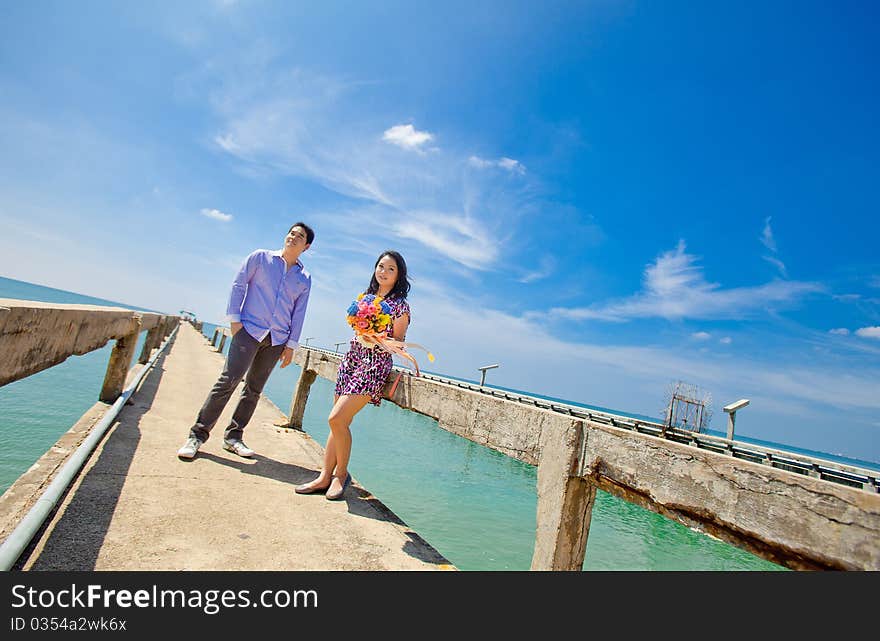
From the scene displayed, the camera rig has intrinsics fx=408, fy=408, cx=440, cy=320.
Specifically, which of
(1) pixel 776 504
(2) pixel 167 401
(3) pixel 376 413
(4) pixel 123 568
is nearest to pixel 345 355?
(4) pixel 123 568

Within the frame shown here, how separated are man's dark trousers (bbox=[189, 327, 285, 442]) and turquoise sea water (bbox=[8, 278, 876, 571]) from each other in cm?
73

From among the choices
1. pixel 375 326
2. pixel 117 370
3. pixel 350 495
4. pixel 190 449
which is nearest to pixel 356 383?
pixel 375 326

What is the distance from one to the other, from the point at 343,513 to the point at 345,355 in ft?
3.95

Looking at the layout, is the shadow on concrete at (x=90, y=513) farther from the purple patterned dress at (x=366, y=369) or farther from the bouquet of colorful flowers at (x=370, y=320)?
the bouquet of colorful flowers at (x=370, y=320)

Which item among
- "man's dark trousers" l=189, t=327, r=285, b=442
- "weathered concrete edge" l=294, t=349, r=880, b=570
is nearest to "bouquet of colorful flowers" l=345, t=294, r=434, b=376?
"weathered concrete edge" l=294, t=349, r=880, b=570

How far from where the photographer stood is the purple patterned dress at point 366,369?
3244 mm

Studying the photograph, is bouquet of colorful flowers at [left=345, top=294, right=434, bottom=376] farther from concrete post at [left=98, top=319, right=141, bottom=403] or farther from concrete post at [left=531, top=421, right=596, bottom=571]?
concrete post at [left=98, top=319, right=141, bottom=403]

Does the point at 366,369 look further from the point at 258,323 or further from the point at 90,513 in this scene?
the point at 90,513

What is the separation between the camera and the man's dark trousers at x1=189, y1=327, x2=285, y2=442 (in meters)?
3.63

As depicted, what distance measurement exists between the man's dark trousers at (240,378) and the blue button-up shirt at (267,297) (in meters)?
0.09

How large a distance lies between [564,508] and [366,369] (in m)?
1.86

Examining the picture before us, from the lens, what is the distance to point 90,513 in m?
2.19

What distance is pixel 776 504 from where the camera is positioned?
1.26 metres

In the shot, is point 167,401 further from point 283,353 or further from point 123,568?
point 123,568
